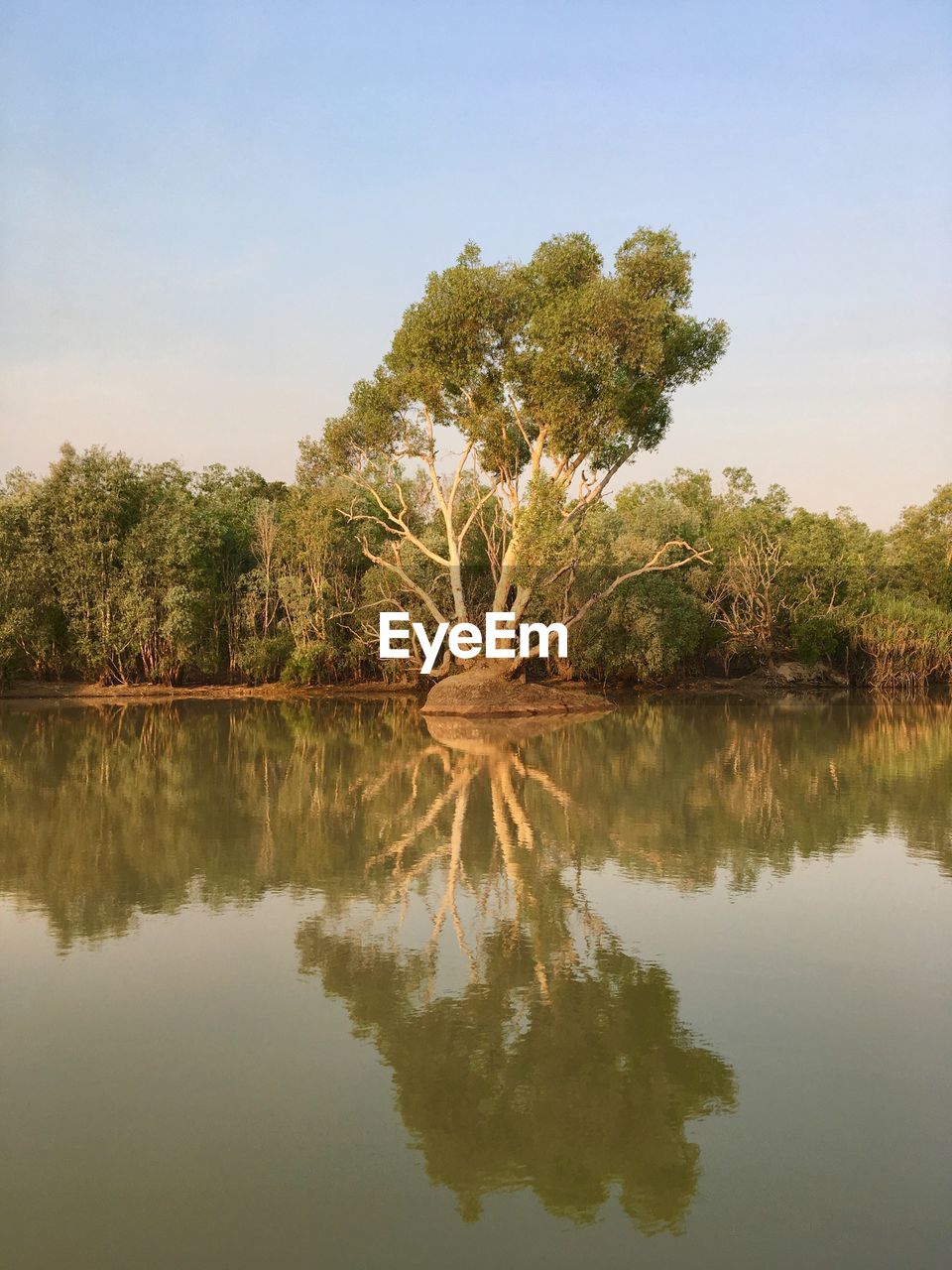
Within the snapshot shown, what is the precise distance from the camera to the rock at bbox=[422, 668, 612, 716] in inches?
1115

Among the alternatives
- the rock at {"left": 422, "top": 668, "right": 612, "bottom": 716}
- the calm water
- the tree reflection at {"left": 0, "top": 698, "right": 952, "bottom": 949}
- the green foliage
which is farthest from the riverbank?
the calm water

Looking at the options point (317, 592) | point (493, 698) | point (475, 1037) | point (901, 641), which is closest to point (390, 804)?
point (475, 1037)

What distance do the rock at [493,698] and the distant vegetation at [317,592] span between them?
208 inches

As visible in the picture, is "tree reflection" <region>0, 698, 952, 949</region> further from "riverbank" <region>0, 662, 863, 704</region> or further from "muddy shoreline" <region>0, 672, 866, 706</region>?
"riverbank" <region>0, 662, 863, 704</region>

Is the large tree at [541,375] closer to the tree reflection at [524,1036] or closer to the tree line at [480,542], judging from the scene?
the tree line at [480,542]

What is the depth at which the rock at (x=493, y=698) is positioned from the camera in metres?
28.3

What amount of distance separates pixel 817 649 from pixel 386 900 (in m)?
35.7

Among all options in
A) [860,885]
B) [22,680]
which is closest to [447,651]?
[22,680]

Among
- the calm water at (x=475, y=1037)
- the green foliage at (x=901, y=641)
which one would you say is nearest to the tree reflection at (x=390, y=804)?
the calm water at (x=475, y=1037)

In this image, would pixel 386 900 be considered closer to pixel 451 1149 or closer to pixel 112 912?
pixel 112 912

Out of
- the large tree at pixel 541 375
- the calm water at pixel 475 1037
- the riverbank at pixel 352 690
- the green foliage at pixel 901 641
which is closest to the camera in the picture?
the calm water at pixel 475 1037

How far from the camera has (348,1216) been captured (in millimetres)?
4004

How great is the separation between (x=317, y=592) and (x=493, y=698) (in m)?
9.93

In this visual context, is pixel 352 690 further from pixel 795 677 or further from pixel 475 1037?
pixel 475 1037
